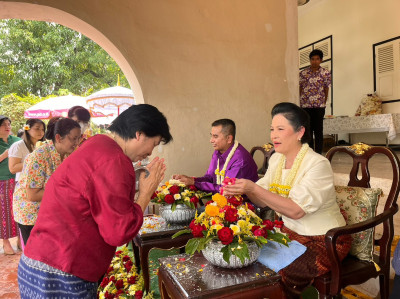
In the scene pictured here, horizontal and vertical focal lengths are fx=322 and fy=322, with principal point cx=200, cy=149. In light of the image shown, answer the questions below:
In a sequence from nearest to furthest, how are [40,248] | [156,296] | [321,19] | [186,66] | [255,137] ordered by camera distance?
[40,248]
[156,296]
[186,66]
[255,137]
[321,19]

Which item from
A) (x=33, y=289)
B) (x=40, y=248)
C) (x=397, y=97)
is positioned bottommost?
(x=33, y=289)

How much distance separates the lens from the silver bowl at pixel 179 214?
2.47m

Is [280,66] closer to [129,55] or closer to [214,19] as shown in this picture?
[214,19]

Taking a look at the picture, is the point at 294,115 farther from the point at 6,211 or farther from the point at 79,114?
the point at 6,211

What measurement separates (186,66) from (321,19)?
766 centimetres

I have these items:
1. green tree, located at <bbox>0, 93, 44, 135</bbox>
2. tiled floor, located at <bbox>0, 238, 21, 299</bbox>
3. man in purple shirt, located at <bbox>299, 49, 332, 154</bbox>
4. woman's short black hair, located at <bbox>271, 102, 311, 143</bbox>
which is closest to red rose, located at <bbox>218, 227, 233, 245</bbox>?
woman's short black hair, located at <bbox>271, 102, 311, 143</bbox>

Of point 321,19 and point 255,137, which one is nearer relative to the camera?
point 255,137

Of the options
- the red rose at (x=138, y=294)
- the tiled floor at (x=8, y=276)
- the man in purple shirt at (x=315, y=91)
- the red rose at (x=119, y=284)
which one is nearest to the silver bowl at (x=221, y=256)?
the red rose at (x=138, y=294)

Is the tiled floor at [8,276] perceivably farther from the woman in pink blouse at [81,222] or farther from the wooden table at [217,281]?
the wooden table at [217,281]

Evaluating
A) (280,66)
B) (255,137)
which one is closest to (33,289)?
(255,137)

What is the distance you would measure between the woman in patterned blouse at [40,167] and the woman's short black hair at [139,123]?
1.18 m

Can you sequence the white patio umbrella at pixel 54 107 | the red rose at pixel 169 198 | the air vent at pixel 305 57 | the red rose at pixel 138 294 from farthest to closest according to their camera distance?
the air vent at pixel 305 57 < the white patio umbrella at pixel 54 107 < the red rose at pixel 169 198 < the red rose at pixel 138 294

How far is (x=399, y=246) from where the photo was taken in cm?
151

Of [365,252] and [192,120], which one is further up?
[192,120]
